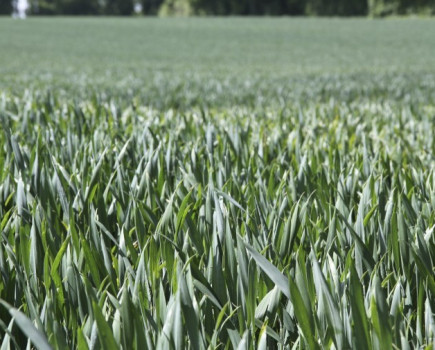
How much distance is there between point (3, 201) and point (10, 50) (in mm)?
25531

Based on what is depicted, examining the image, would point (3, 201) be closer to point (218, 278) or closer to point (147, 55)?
point (218, 278)

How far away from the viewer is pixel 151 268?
101 cm

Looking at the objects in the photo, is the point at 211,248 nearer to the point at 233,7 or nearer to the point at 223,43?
the point at 223,43

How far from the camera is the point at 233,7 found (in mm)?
65125

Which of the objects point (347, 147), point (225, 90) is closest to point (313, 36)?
point (225, 90)

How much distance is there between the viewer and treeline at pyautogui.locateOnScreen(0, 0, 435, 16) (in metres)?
54.7

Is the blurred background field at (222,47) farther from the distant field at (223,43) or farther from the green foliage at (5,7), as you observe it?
the green foliage at (5,7)

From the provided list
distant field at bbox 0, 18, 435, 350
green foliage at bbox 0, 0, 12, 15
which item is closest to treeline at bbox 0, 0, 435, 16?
green foliage at bbox 0, 0, 12, 15

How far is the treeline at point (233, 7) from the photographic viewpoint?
179 ft

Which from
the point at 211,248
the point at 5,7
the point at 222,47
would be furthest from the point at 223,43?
the point at 5,7

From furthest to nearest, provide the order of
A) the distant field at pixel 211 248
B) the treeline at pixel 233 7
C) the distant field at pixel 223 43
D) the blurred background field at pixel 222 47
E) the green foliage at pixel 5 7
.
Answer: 1. the green foliage at pixel 5 7
2. the treeline at pixel 233 7
3. the distant field at pixel 223 43
4. the blurred background field at pixel 222 47
5. the distant field at pixel 211 248

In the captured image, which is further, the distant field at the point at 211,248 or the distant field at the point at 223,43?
the distant field at the point at 223,43

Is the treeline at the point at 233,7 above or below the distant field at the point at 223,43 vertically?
above

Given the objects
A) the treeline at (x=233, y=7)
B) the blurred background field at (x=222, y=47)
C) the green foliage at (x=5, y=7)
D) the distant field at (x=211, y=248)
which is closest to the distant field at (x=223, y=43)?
the blurred background field at (x=222, y=47)
